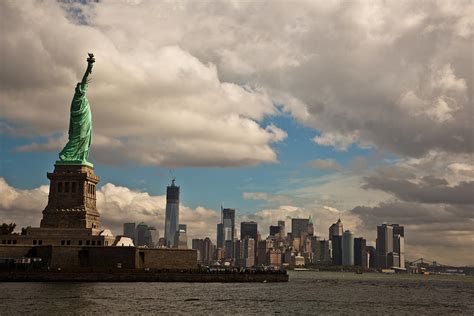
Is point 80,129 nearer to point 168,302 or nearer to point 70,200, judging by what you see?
point 70,200

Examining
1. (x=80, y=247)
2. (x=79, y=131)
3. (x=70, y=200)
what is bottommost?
(x=80, y=247)

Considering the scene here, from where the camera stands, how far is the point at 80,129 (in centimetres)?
13425

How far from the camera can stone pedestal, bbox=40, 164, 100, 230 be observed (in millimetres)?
127875

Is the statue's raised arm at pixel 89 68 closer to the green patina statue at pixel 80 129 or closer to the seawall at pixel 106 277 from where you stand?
the green patina statue at pixel 80 129

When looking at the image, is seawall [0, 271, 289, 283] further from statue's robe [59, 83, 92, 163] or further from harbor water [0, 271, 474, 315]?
statue's robe [59, 83, 92, 163]

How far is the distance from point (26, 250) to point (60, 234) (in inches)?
291

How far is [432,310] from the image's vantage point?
8844 cm

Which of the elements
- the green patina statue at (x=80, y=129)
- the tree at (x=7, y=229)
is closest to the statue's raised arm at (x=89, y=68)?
the green patina statue at (x=80, y=129)

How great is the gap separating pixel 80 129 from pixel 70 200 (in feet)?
49.3

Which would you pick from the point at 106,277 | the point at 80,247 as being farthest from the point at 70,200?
the point at 106,277

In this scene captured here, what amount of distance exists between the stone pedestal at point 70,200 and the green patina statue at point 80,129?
6.89 feet

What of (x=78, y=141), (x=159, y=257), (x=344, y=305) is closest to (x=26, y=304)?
(x=344, y=305)

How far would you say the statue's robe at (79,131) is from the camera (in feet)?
436

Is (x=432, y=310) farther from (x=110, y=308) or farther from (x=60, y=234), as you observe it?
(x=60, y=234)
